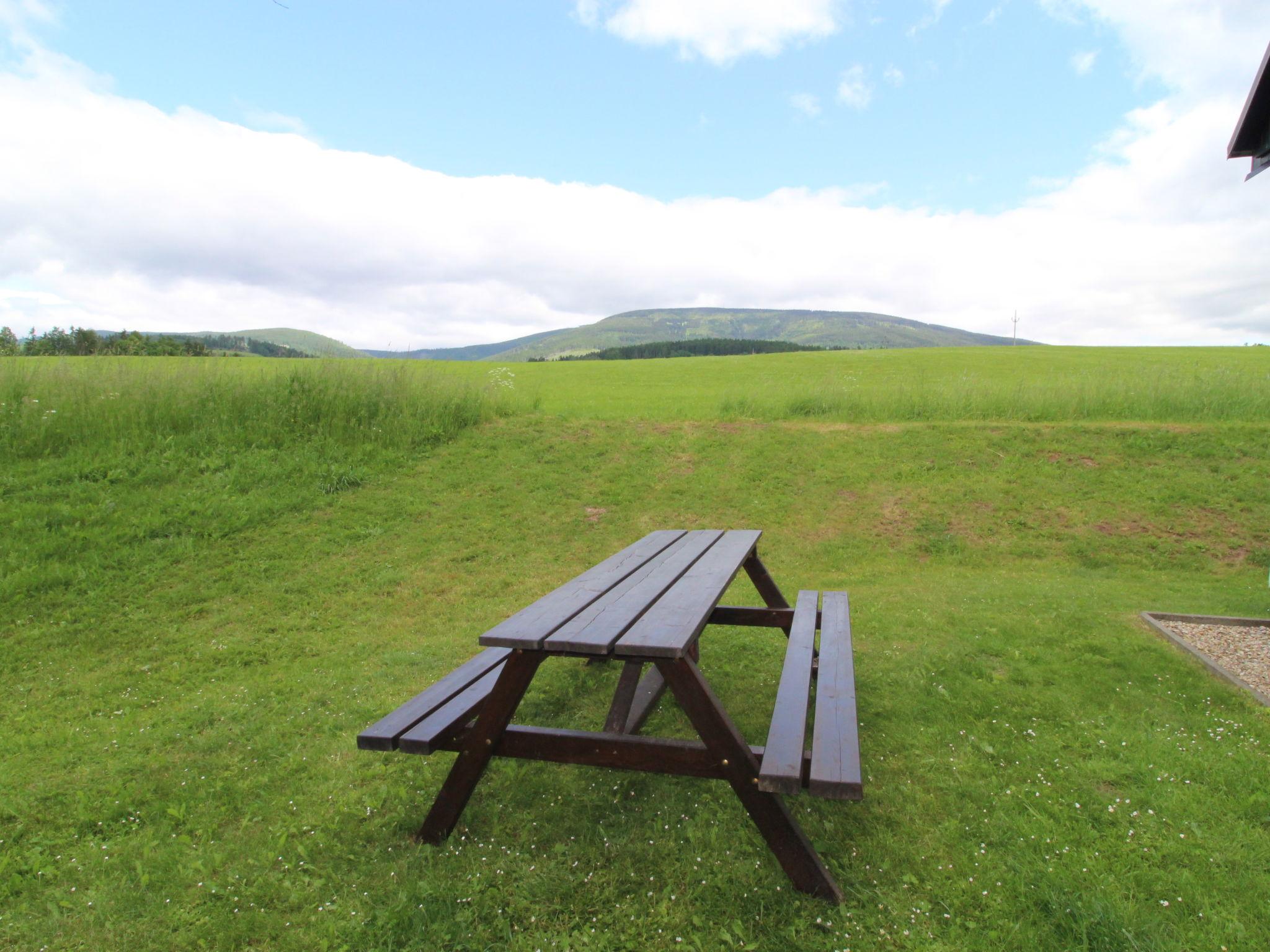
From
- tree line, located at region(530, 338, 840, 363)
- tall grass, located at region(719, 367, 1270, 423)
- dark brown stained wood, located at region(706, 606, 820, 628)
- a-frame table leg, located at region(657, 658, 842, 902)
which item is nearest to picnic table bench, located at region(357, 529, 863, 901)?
a-frame table leg, located at region(657, 658, 842, 902)

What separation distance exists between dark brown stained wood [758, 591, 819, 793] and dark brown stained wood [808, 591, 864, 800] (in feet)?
0.21

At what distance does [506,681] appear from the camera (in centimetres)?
279

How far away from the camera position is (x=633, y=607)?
3.09m

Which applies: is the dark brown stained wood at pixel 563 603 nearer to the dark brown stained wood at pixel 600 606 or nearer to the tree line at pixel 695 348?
the dark brown stained wood at pixel 600 606

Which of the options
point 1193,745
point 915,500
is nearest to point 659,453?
point 915,500

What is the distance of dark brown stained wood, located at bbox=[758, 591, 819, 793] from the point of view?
8.02 feet

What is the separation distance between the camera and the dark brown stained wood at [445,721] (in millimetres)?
2820

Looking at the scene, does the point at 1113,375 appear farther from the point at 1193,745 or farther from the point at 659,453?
the point at 1193,745

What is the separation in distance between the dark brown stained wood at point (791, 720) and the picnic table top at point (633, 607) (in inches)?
19.8

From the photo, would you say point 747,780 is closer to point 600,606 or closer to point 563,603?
point 600,606

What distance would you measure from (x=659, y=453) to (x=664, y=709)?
856 centimetres

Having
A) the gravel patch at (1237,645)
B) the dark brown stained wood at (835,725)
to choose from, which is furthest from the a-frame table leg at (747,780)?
the gravel patch at (1237,645)

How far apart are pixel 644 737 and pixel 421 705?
3.44ft

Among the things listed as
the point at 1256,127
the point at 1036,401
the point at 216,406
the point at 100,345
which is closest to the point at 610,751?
the point at 1256,127
